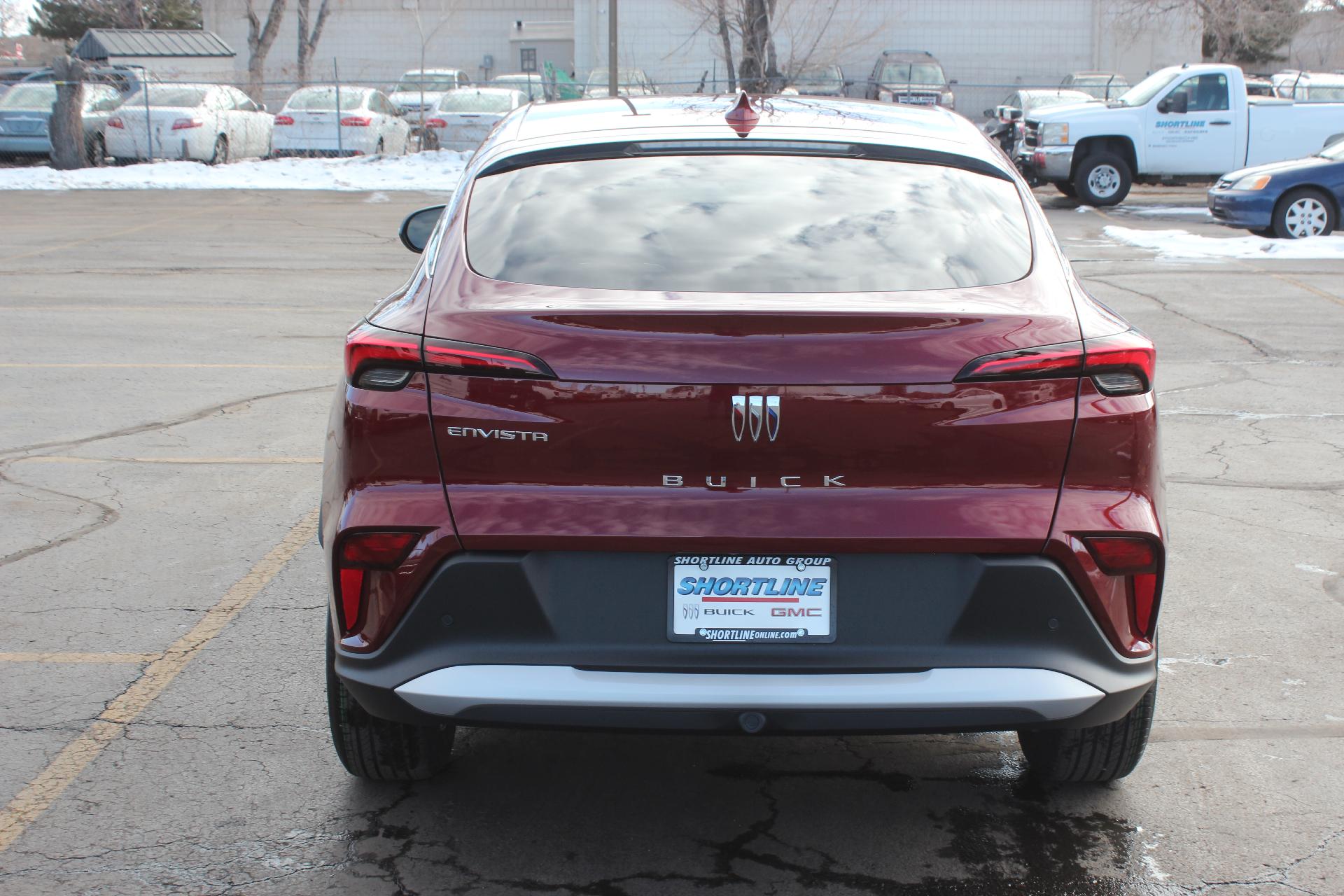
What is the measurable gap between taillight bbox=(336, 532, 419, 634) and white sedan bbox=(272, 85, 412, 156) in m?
27.7

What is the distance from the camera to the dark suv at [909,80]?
32.5m

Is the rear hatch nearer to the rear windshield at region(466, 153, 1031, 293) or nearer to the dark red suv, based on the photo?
the dark red suv

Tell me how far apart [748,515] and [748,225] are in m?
0.86

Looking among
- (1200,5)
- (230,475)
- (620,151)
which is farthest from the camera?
(1200,5)

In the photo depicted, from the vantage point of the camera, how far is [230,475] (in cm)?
689

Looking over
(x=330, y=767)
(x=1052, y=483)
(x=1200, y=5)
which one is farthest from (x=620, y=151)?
(x=1200, y=5)

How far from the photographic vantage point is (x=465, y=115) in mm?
29422

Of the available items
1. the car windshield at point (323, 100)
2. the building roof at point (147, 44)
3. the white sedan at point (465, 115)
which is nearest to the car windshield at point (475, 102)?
the white sedan at point (465, 115)

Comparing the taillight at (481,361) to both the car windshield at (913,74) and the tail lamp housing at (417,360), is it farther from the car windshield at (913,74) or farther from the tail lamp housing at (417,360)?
the car windshield at (913,74)

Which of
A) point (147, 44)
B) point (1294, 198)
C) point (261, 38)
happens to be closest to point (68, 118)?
point (147, 44)

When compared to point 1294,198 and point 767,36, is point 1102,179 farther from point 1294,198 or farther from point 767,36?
point 767,36

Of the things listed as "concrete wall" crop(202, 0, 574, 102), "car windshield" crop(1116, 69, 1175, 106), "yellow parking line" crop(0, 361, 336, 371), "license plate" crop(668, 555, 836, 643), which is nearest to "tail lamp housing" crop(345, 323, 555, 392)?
"license plate" crop(668, 555, 836, 643)

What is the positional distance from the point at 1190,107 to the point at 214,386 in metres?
17.2

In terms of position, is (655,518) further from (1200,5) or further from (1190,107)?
(1200,5)
